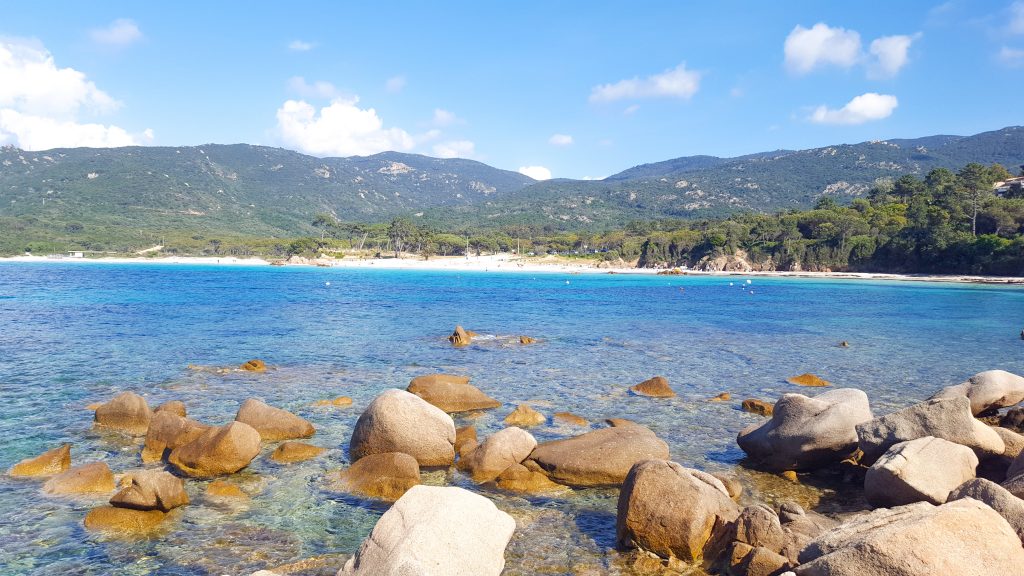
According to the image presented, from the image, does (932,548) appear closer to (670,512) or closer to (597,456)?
(670,512)

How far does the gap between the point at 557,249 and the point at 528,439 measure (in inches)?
7378

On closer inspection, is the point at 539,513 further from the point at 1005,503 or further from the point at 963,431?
the point at 963,431

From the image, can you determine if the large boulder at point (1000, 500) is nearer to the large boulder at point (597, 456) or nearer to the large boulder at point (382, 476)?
the large boulder at point (597, 456)

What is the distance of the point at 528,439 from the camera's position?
1298 centimetres

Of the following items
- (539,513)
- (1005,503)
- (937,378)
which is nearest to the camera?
(1005,503)

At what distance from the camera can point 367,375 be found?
22.2 metres

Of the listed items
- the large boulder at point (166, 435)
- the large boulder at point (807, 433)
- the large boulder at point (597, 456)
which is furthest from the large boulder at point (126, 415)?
the large boulder at point (807, 433)

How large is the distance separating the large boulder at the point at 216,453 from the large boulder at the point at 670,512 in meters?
7.73

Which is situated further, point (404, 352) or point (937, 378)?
point (404, 352)

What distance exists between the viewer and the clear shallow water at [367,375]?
9.50 metres

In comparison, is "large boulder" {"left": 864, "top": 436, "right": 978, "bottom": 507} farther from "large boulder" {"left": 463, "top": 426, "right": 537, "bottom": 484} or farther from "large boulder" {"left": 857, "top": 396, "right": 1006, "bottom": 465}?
"large boulder" {"left": 463, "top": 426, "right": 537, "bottom": 484}

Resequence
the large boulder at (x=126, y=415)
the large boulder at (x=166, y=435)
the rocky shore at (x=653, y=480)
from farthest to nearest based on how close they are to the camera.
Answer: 1. the large boulder at (x=126, y=415)
2. the large boulder at (x=166, y=435)
3. the rocky shore at (x=653, y=480)

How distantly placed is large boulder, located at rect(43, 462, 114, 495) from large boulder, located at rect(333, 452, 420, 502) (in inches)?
163

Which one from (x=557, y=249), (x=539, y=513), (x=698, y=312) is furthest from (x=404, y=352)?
(x=557, y=249)
